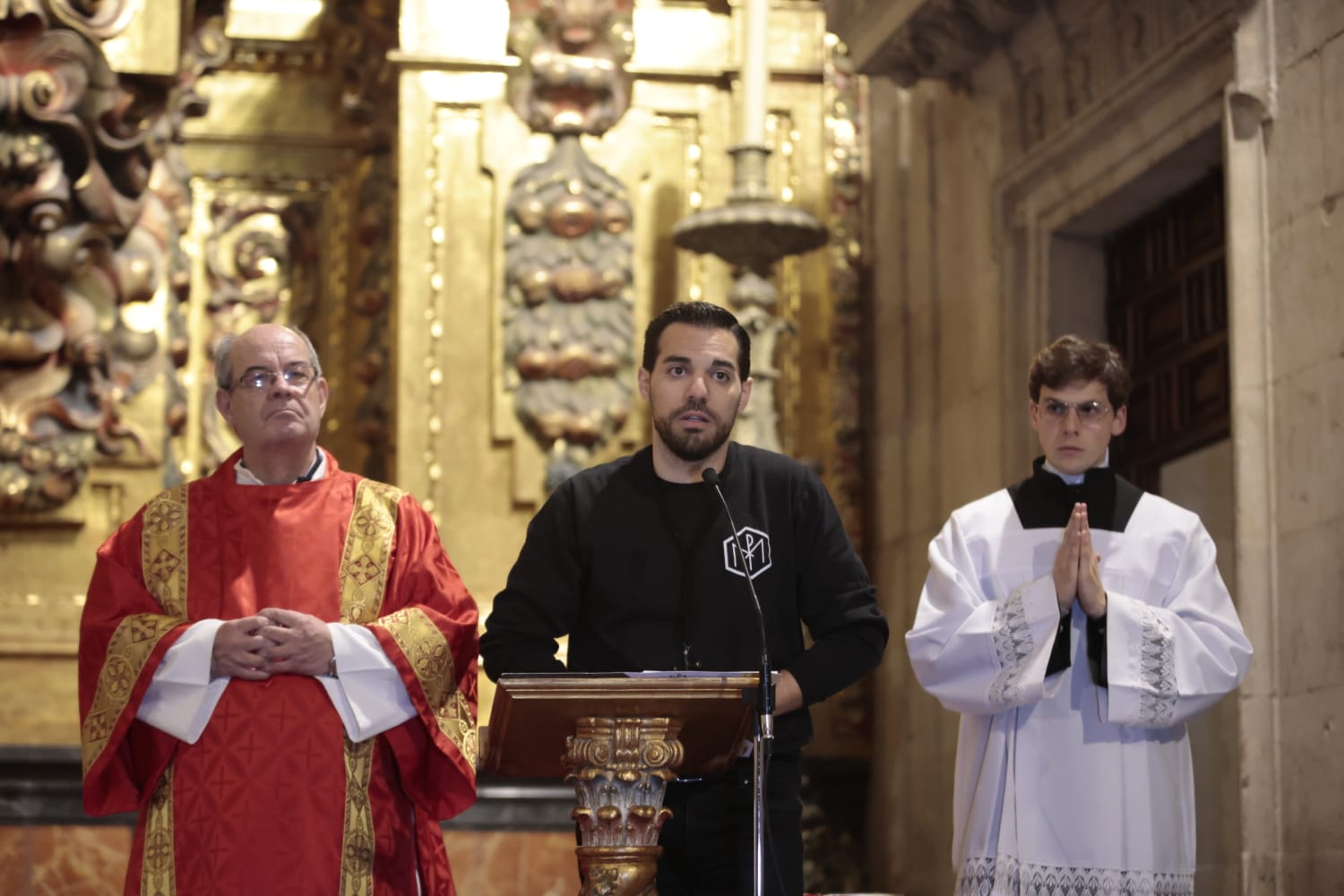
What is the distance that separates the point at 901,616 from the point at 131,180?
2986mm

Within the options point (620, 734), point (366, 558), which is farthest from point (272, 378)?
point (620, 734)

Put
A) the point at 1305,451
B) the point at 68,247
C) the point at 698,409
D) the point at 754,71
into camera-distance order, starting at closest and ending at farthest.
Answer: the point at 698,409 → the point at 1305,451 → the point at 68,247 → the point at 754,71

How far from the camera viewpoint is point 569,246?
743 centimetres

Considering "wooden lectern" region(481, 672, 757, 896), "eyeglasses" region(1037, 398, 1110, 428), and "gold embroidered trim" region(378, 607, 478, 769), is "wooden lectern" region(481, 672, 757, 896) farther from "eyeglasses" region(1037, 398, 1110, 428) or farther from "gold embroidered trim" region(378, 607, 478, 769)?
"eyeglasses" region(1037, 398, 1110, 428)

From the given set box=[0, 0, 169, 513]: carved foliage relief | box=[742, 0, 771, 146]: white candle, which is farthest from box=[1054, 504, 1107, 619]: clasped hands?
box=[0, 0, 169, 513]: carved foliage relief

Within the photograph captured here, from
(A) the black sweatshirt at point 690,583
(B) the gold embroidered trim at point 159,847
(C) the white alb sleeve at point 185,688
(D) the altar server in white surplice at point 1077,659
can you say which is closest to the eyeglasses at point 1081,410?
(D) the altar server in white surplice at point 1077,659

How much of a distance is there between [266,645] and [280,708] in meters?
0.18

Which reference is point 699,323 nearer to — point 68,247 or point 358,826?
point 358,826

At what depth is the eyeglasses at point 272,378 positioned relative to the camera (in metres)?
4.58

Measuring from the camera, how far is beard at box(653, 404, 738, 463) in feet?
13.3

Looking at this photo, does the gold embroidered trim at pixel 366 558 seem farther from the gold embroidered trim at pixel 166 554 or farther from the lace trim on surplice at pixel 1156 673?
the lace trim on surplice at pixel 1156 673

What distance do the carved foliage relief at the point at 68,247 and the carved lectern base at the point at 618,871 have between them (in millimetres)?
3806

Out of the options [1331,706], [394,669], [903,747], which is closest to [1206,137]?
[1331,706]

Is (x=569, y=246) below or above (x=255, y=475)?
above
